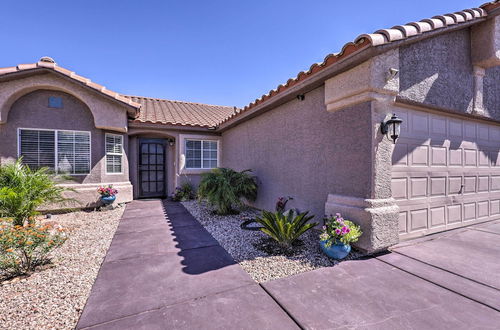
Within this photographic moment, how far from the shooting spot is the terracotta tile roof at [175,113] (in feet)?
32.9

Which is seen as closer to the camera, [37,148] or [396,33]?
[396,33]

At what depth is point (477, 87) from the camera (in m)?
5.29

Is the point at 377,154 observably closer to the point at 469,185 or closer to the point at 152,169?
the point at 469,185

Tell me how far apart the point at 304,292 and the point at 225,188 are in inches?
175

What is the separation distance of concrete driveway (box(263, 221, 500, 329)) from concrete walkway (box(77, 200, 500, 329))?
0.04 ft

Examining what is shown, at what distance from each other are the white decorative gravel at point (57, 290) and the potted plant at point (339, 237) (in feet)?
12.2

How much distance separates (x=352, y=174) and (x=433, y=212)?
245cm

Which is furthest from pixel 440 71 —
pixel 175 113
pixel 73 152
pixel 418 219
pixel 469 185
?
pixel 73 152

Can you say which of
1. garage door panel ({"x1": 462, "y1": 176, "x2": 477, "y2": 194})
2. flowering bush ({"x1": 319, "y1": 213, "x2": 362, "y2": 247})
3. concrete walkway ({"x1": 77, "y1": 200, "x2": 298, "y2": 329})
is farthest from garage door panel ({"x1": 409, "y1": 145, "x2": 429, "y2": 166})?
concrete walkway ({"x1": 77, "y1": 200, "x2": 298, "y2": 329})

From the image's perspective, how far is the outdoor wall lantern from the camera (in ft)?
12.8

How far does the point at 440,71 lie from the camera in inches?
185

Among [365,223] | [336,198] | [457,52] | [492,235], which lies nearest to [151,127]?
[336,198]

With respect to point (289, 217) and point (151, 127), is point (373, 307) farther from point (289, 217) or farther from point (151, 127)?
point (151, 127)

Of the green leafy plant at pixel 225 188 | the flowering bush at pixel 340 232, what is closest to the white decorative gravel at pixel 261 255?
the flowering bush at pixel 340 232
